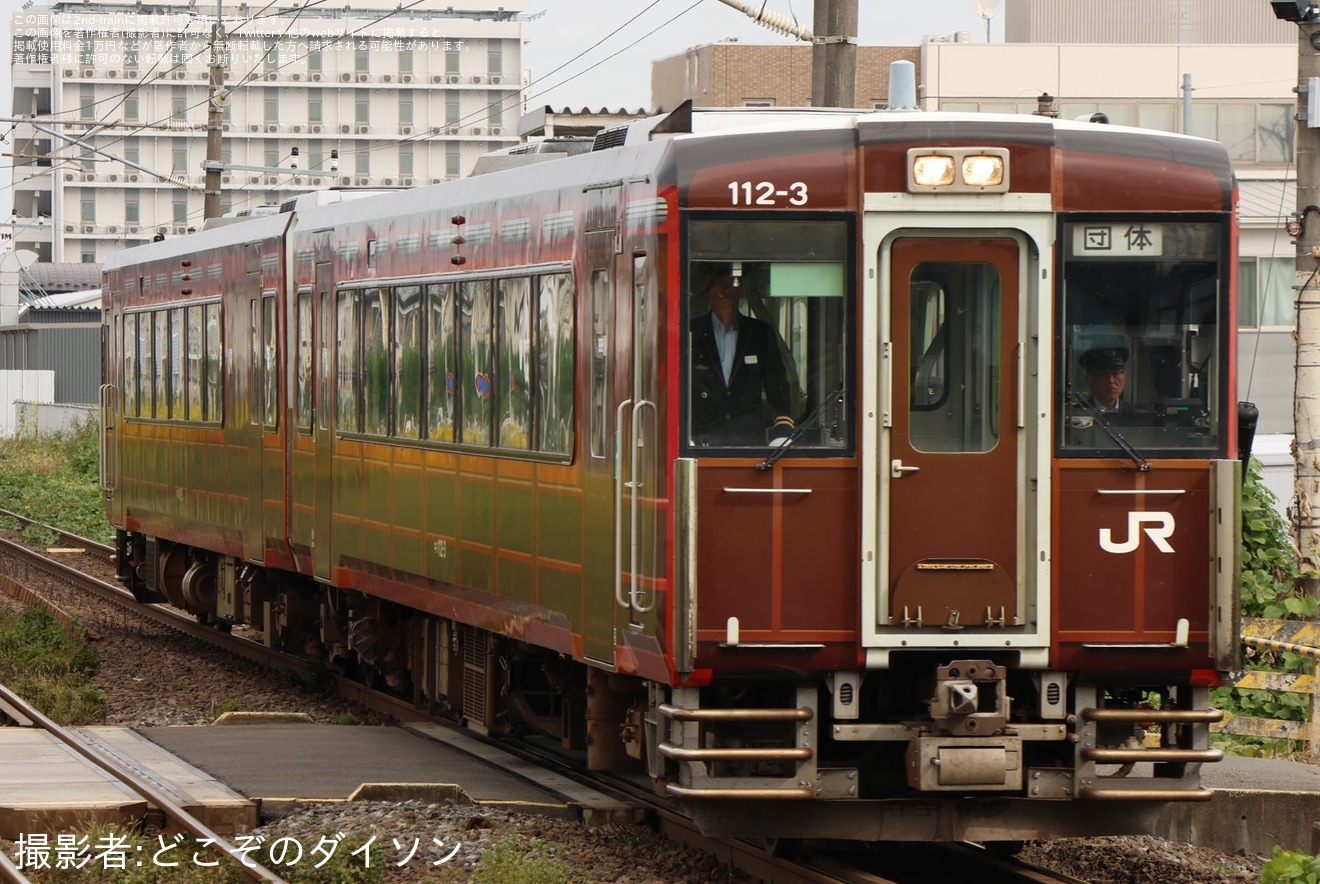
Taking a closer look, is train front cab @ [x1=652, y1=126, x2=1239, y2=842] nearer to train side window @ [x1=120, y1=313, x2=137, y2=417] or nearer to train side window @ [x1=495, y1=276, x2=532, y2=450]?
train side window @ [x1=495, y1=276, x2=532, y2=450]

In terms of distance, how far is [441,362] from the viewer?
11836 millimetres

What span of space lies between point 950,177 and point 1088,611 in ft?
5.74

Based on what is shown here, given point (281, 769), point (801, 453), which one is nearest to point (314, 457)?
point (281, 769)

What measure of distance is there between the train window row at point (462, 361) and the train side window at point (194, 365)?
13.1 ft

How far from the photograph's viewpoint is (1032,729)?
850cm

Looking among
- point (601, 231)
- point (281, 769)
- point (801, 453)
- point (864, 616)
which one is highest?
point (601, 231)

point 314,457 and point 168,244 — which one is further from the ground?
point 168,244

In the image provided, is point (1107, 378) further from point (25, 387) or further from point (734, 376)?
point (25, 387)

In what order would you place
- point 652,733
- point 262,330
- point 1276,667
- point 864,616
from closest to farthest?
point 864,616 < point 652,733 < point 1276,667 < point 262,330

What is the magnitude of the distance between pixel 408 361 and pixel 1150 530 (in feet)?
16.8

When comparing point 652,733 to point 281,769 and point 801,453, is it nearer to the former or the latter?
point 801,453

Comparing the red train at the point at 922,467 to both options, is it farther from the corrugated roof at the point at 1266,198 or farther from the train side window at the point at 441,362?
the corrugated roof at the point at 1266,198

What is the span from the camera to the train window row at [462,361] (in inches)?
400

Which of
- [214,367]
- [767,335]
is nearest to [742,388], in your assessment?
[767,335]
